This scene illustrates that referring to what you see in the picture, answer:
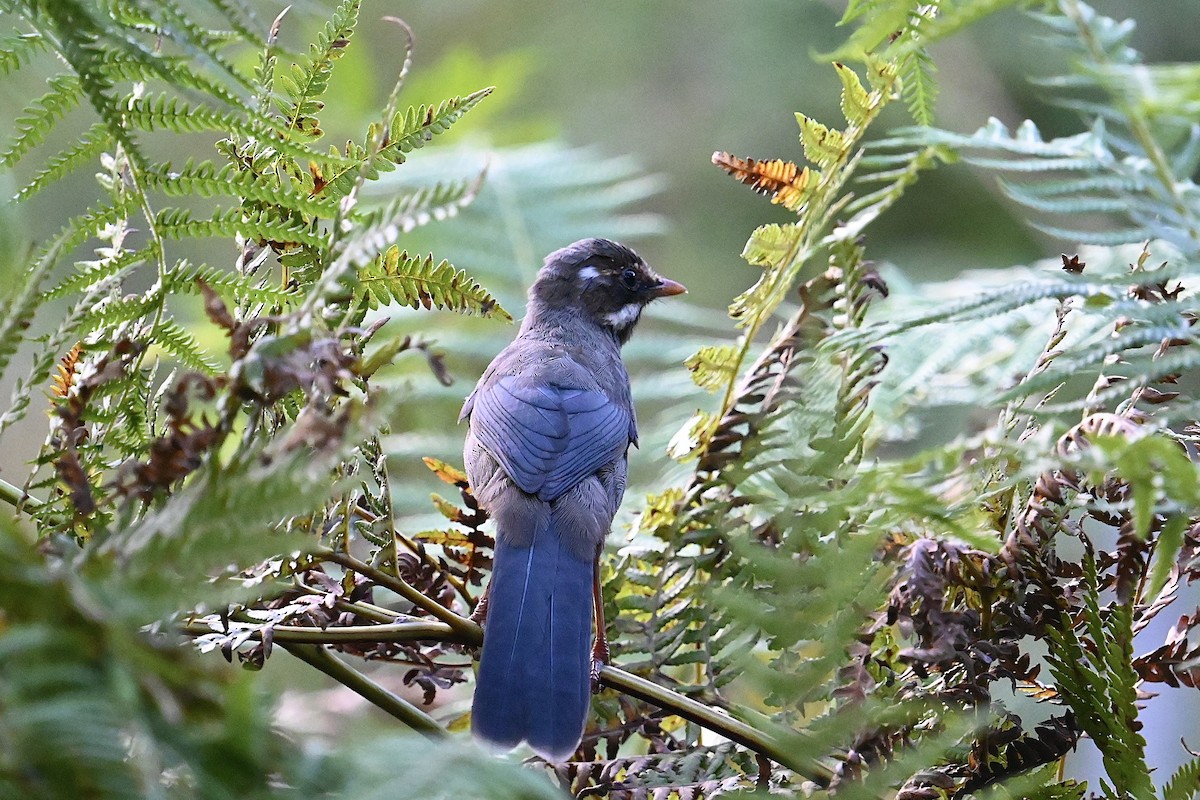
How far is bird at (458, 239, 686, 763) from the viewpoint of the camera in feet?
6.95

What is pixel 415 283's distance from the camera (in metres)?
1.83

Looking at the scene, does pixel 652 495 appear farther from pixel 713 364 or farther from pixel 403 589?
pixel 403 589

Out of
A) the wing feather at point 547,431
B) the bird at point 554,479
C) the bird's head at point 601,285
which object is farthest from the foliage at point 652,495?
the bird's head at point 601,285

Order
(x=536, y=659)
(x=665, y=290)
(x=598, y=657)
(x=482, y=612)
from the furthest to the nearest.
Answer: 1. (x=665, y=290)
2. (x=482, y=612)
3. (x=598, y=657)
4. (x=536, y=659)

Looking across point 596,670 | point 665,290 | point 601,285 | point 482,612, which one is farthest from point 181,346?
point 665,290

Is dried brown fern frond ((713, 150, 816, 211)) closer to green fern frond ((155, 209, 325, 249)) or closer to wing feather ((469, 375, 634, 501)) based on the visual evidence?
green fern frond ((155, 209, 325, 249))

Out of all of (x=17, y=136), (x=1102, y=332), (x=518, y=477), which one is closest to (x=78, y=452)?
(x=17, y=136)

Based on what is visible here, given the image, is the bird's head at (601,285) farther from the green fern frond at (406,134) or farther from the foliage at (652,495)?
the green fern frond at (406,134)

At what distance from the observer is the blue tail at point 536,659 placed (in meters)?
2.07

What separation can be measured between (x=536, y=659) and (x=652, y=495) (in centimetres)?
42

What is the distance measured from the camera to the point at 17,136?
159 centimetres

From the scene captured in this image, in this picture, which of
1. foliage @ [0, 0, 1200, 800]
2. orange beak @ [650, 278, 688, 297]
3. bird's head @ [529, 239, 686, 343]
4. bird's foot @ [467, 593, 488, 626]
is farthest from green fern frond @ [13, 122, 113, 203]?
orange beak @ [650, 278, 688, 297]

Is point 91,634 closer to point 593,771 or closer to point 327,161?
point 327,161

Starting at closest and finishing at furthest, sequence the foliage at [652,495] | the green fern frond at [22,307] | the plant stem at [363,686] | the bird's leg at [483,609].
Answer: the foliage at [652,495] < the green fern frond at [22,307] < the plant stem at [363,686] < the bird's leg at [483,609]
